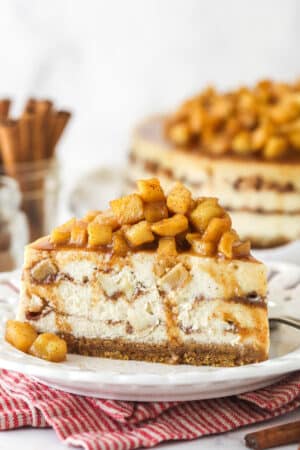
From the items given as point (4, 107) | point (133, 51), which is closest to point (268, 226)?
point (4, 107)

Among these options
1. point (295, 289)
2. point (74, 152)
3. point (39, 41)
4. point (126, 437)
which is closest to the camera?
point (126, 437)

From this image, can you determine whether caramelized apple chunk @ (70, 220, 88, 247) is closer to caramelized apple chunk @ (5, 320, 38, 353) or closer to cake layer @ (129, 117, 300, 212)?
caramelized apple chunk @ (5, 320, 38, 353)

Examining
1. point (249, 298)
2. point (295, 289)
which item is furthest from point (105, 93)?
point (249, 298)

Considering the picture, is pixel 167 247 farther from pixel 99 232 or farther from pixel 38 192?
pixel 38 192

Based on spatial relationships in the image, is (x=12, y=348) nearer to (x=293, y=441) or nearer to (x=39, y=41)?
(x=293, y=441)

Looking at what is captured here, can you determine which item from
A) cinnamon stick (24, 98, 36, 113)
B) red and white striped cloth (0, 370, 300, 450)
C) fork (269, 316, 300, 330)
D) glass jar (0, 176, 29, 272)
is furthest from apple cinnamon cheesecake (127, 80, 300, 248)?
red and white striped cloth (0, 370, 300, 450)

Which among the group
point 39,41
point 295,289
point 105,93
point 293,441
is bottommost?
point 293,441
